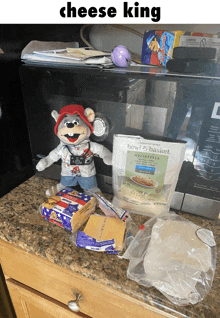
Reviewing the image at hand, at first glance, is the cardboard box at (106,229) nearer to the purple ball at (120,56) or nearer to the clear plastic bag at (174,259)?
the clear plastic bag at (174,259)

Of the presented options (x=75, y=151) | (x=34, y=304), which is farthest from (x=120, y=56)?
(x=34, y=304)

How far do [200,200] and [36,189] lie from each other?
1.64 feet

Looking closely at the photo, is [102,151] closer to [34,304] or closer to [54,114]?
[54,114]

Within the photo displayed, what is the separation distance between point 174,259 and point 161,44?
0.60m

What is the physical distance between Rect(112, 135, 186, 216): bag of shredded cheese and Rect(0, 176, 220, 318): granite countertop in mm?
49

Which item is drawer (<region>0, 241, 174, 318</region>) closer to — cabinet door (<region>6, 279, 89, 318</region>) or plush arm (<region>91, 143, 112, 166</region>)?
cabinet door (<region>6, 279, 89, 318</region>)

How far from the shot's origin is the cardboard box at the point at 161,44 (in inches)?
25.5

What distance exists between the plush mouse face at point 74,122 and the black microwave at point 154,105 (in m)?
0.02

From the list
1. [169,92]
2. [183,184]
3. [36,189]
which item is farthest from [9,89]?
[183,184]

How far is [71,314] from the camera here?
602 mm

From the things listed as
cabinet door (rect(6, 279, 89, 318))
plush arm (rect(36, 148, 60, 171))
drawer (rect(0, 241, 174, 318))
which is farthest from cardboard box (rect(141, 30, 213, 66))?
cabinet door (rect(6, 279, 89, 318))

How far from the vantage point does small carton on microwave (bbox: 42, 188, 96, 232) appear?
1.86 ft

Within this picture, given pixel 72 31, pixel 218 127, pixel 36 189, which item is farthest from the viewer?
pixel 72 31
